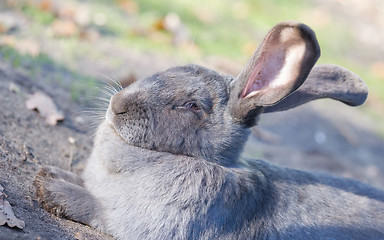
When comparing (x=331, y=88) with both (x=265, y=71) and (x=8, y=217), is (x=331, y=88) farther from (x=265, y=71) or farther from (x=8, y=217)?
(x=8, y=217)

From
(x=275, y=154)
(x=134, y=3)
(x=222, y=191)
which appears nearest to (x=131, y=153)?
(x=222, y=191)

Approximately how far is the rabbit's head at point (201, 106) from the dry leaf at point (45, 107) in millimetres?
1376

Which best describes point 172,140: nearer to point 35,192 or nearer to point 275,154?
point 35,192

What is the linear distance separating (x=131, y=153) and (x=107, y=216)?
487mm

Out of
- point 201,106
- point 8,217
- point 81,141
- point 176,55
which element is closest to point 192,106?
point 201,106

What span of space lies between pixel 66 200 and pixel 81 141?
150cm

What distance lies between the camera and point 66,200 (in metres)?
3.66

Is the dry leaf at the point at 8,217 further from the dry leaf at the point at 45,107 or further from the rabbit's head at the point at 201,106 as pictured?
the dry leaf at the point at 45,107

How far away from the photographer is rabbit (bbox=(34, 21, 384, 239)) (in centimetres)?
352

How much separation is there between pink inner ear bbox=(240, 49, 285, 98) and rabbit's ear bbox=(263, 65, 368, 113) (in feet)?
1.87

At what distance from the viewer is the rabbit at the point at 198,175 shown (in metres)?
3.52

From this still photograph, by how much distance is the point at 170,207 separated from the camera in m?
3.52

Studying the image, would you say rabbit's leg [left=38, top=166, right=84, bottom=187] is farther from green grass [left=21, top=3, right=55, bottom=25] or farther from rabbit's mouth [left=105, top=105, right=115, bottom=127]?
green grass [left=21, top=3, right=55, bottom=25]

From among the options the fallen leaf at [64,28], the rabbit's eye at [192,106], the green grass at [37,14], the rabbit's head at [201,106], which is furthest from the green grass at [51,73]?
the rabbit's eye at [192,106]
